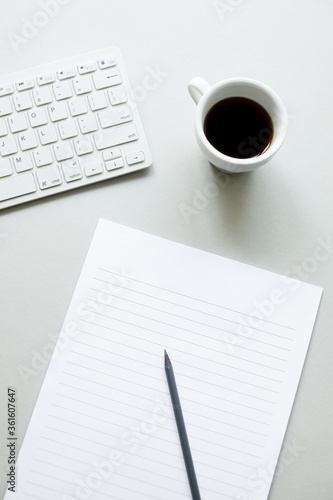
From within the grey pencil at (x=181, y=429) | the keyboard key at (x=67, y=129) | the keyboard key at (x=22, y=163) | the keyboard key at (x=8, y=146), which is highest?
the keyboard key at (x=67, y=129)

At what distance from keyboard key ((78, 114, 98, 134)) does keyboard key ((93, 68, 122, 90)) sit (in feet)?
0.14

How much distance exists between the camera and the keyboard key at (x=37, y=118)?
0.57 meters

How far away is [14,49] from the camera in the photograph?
60cm

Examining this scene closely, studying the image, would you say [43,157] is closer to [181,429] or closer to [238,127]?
[238,127]

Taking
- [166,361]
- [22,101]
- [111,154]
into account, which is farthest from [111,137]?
[166,361]

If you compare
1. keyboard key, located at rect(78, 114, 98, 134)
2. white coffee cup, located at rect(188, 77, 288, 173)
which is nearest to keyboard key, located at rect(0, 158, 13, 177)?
keyboard key, located at rect(78, 114, 98, 134)

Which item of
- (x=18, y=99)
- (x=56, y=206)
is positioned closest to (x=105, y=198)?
(x=56, y=206)

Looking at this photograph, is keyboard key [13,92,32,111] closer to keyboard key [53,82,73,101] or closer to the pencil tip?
keyboard key [53,82,73,101]

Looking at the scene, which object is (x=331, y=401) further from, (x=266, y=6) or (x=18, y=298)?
(x=266, y=6)

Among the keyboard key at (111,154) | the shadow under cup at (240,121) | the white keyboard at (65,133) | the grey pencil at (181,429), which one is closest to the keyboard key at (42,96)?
the white keyboard at (65,133)

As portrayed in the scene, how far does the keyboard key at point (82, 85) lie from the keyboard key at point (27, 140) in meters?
0.08

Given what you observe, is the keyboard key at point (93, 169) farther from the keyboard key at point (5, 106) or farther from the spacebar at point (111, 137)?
the keyboard key at point (5, 106)

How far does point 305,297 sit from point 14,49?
50 cm

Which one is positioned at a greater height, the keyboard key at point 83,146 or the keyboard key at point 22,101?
the keyboard key at point 22,101
